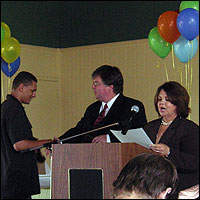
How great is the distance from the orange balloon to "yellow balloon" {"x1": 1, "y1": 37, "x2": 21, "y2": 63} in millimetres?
1256

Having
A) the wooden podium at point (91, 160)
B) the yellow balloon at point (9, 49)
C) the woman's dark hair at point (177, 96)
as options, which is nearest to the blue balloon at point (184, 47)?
the yellow balloon at point (9, 49)

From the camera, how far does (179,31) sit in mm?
4188

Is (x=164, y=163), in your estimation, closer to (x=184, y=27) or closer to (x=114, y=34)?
(x=184, y=27)

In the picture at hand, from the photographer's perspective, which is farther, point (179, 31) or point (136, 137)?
point (179, 31)

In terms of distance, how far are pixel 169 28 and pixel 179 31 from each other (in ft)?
0.50

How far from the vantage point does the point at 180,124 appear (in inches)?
117

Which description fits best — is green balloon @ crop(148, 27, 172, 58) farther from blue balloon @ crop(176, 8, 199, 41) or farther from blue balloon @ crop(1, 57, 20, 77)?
blue balloon @ crop(1, 57, 20, 77)

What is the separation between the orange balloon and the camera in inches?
170

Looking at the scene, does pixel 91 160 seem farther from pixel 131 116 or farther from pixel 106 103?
pixel 106 103

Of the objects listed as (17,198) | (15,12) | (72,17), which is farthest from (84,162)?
(72,17)

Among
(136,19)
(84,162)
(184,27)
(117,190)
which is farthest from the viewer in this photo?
(136,19)

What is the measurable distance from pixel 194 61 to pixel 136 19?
90 cm

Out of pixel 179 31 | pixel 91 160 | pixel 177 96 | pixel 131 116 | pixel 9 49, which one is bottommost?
pixel 91 160

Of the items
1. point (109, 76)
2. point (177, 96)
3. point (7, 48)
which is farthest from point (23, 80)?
point (177, 96)
